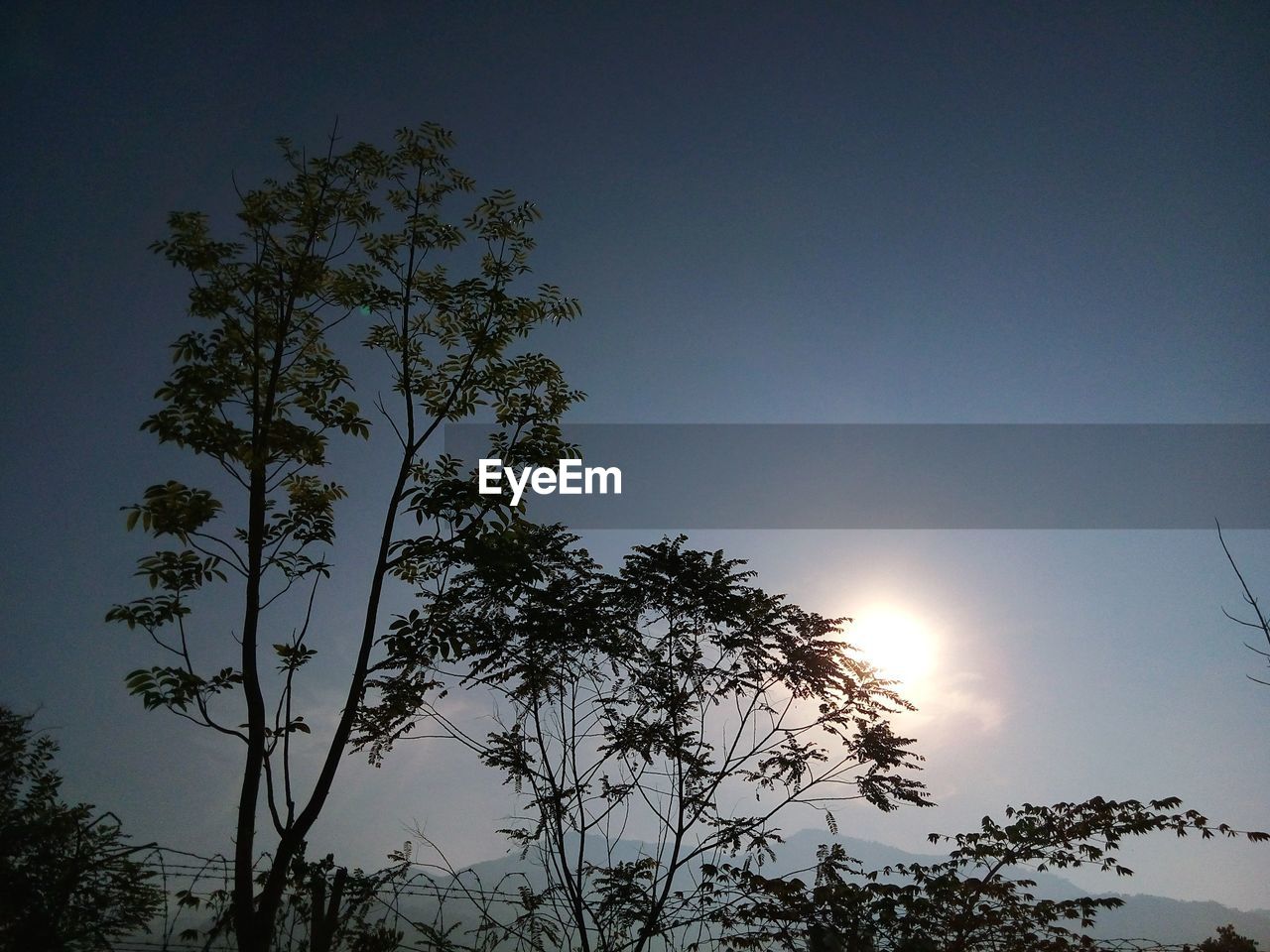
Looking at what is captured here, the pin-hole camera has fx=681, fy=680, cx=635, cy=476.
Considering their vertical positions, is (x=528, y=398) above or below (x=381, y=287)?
below

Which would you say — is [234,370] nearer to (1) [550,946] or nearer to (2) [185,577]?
(2) [185,577]

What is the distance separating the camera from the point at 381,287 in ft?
23.2

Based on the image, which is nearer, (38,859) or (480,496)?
(38,859)

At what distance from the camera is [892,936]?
20.6 feet

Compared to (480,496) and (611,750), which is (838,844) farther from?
(480,496)

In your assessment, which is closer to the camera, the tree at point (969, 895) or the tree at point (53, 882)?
the tree at point (53, 882)

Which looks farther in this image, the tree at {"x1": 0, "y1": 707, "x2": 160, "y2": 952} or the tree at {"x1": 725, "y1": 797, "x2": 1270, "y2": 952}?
the tree at {"x1": 725, "y1": 797, "x2": 1270, "y2": 952}

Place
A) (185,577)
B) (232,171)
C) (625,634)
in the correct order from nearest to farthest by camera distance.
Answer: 1. (185,577)
2. (232,171)
3. (625,634)

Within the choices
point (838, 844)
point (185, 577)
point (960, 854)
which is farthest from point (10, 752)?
point (960, 854)

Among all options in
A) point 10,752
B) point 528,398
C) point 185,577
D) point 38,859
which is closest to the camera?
point 38,859

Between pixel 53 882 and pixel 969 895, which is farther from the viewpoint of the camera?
pixel 969 895

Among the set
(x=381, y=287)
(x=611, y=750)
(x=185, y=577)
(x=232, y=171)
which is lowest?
(x=611, y=750)

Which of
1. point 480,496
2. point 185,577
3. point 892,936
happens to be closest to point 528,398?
point 480,496

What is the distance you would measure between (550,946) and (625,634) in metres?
3.15
